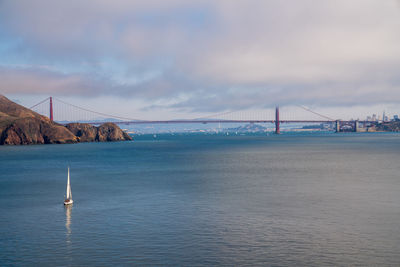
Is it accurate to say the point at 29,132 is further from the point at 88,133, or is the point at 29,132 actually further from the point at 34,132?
the point at 88,133

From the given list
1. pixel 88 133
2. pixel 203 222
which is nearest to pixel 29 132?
pixel 88 133

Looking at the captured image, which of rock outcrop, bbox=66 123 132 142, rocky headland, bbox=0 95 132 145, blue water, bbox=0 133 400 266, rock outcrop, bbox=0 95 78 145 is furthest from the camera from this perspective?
rock outcrop, bbox=66 123 132 142

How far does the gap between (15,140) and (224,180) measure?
127217 millimetres

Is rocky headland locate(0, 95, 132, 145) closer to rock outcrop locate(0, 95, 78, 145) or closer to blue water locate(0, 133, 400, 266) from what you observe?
rock outcrop locate(0, 95, 78, 145)

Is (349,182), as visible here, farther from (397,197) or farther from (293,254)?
(293,254)

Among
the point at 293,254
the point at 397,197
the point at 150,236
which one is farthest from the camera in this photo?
the point at 397,197

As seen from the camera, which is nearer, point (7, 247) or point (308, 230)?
point (7, 247)

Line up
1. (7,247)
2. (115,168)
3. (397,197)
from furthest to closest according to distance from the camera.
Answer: (115,168) < (397,197) < (7,247)

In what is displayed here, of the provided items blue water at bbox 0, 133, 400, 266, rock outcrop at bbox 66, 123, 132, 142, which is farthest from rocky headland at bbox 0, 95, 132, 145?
blue water at bbox 0, 133, 400, 266

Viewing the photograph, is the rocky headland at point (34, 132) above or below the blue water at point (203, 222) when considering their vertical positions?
above

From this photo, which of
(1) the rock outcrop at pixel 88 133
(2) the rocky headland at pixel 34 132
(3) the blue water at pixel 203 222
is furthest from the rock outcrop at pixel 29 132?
(3) the blue water at pixel 203 222

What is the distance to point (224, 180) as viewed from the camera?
54.2 metres

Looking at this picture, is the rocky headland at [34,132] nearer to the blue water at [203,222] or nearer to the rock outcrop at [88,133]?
the rock outcrop at [88,133]

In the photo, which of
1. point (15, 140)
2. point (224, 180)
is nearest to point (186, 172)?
point (224, 180)
